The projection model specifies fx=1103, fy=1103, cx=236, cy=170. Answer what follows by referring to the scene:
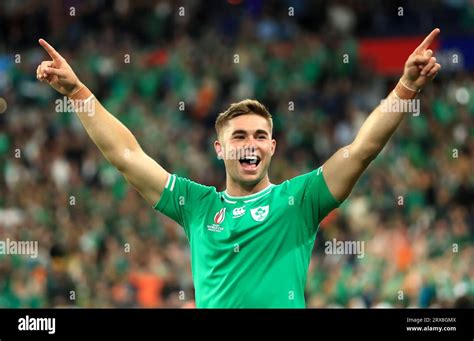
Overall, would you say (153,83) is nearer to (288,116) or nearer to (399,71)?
(288,116)

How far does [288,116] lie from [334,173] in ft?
30.1

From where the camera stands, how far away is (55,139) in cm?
1502

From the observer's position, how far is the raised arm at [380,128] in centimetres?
498

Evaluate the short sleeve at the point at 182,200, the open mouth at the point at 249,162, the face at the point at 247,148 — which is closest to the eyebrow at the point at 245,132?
the face at the point at 247,148

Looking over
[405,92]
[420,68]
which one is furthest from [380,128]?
[420,68]

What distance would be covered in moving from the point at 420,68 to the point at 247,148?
Result: 92cm

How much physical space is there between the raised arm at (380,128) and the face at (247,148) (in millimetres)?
315

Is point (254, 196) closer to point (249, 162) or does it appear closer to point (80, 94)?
point (249, 162)

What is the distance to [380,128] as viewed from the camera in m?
5.06

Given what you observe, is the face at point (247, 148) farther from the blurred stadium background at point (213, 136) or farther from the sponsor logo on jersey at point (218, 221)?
the blurred stadium background at point (213, 136)

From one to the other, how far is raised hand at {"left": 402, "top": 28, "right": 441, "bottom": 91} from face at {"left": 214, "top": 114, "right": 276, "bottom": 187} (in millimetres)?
752
